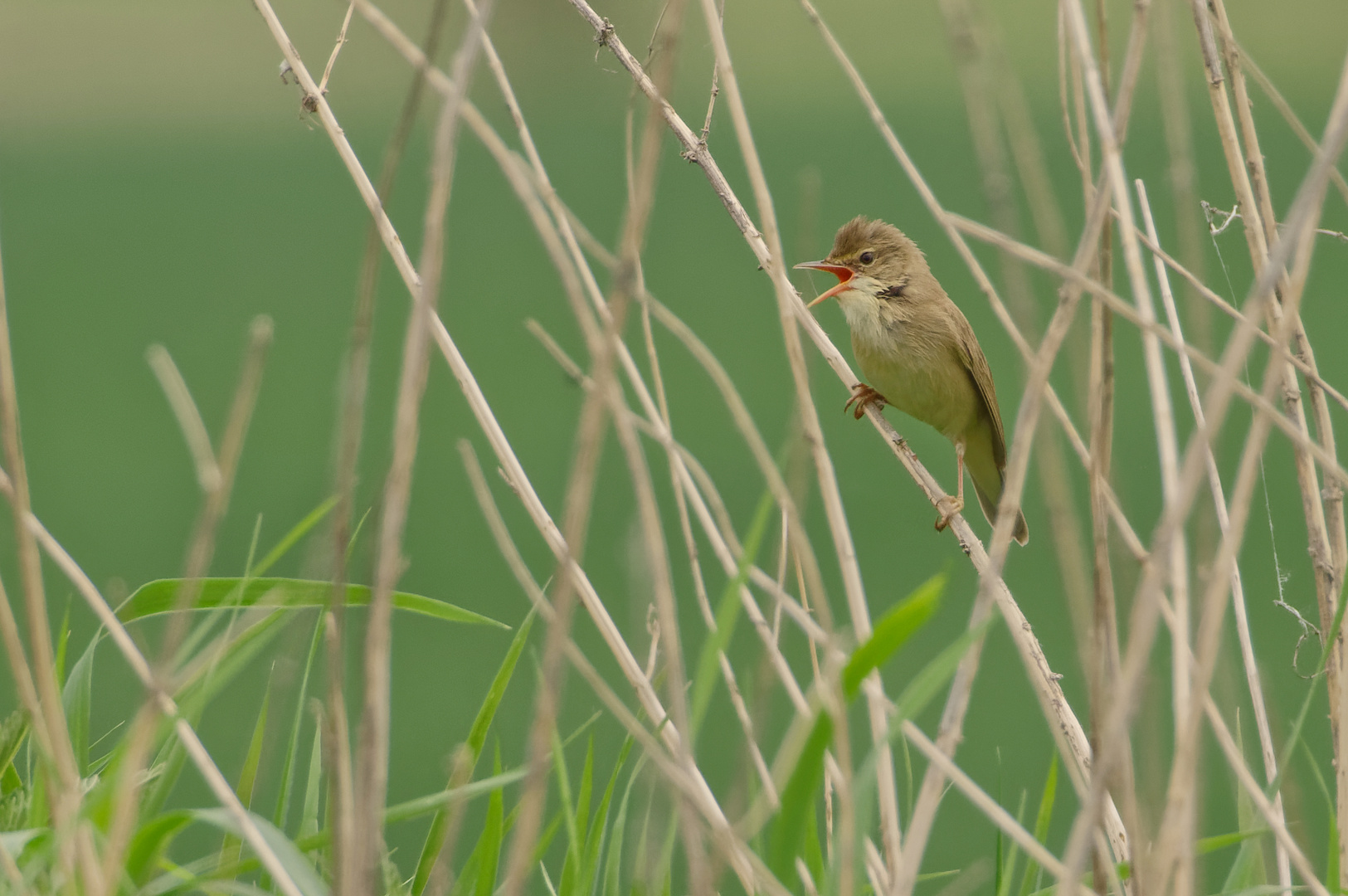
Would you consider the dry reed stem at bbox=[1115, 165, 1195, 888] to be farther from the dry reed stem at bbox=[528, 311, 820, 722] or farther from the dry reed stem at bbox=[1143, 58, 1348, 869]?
the dry reed stem at bbox=[528, 311, 820, 722]

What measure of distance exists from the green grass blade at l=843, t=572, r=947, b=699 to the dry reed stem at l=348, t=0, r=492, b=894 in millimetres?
392

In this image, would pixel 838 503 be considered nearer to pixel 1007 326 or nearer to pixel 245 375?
pixel 1007 326

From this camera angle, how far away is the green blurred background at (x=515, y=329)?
7.07 m

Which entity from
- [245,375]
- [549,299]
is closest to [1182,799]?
[245,375]

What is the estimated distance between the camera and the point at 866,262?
362 cm

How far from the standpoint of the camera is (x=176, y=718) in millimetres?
1384

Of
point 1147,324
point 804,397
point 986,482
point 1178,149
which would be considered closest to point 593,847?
point 804,397

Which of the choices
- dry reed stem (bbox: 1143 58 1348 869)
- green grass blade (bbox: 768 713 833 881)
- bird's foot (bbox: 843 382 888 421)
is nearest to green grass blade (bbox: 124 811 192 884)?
green grass blade (bbox: 768 713 833 881)

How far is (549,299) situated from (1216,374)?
13.0 meters

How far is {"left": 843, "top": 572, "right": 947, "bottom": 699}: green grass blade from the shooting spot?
44.3 inches

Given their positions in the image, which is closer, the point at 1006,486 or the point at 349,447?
the point at 349,447

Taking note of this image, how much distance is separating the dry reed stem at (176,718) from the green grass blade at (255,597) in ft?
0.35

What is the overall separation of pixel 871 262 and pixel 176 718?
255cm

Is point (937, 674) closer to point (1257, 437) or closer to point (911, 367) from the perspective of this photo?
point (1257, 437)
